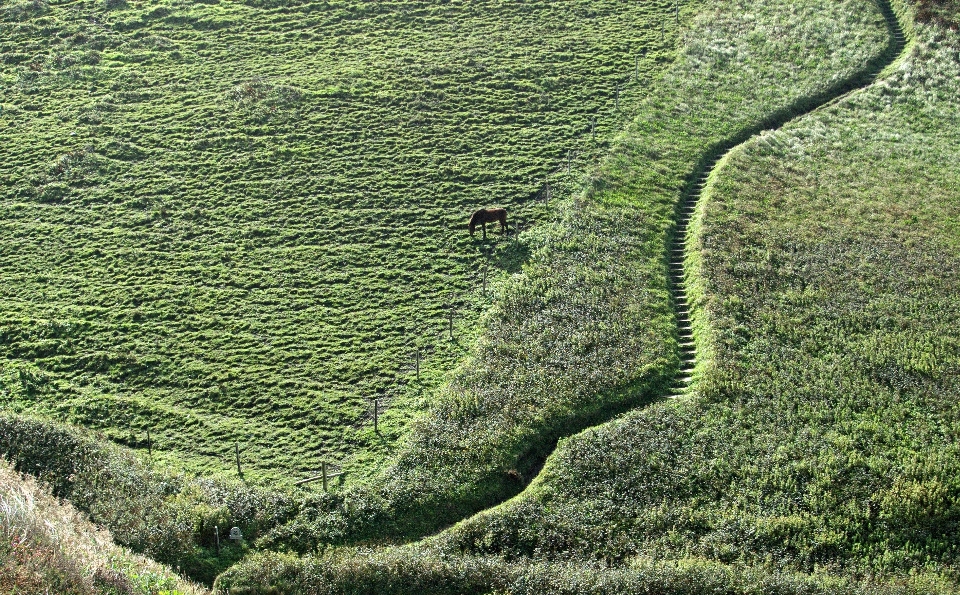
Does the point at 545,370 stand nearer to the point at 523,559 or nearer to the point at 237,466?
the point at 523,559

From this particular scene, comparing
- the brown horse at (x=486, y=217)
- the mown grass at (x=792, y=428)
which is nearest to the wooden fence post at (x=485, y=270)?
the brown horse at (x=486, y=217)

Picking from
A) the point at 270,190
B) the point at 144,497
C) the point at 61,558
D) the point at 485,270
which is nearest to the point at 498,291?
the point at 485,270

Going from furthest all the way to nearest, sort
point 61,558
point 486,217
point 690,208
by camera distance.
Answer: point 690,208, point 486,217, point 61,558

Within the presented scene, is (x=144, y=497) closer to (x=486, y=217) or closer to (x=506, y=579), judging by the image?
(x=506, y=579)

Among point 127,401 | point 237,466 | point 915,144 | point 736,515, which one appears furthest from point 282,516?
point 915,144

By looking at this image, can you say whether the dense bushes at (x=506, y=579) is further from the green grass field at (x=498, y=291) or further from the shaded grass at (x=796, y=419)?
the shaded grass at (x=796, y=419)

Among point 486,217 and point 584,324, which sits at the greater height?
point 486,217

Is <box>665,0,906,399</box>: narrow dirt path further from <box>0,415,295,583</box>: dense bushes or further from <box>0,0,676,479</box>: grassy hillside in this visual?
<box>0,415,295,583</box>: dense bushes

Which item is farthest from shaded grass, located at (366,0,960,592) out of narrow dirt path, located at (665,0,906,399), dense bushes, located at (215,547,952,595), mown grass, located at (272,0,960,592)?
narrow dirt path, located at (665,0,906,399)

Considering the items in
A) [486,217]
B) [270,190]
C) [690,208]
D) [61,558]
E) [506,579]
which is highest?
[270,190]
